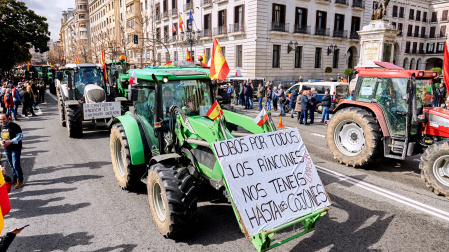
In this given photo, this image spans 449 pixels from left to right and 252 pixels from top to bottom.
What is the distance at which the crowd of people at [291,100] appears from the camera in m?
13.8

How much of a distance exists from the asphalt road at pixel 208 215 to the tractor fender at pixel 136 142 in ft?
2.82

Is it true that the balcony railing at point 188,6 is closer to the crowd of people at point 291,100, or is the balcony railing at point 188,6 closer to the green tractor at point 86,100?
the crowd of people at point 291,100

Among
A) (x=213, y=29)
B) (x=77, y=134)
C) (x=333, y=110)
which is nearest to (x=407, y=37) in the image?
(x=213, y=29)

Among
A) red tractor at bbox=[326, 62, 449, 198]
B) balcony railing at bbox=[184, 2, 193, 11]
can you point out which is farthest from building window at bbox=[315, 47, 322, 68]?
red tractor at bbox=[326, 62, 449, 198]

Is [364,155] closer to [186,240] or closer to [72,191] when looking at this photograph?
[186,240]

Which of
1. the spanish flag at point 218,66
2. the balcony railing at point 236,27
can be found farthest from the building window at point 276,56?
the spanish flag at point 218,66

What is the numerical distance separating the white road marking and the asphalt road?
0.02 meters

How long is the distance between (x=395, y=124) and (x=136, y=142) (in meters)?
5.87

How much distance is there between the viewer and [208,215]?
5168mm

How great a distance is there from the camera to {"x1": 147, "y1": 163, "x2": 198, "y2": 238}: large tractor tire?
4102 mm

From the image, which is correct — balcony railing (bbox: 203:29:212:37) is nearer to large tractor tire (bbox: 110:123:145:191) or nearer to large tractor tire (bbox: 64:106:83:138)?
large tractor tire (bbox: 64:106:83:138)

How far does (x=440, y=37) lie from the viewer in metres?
53.9

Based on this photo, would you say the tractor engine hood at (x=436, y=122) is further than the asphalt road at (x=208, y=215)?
Yes

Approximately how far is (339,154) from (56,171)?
7289mm
